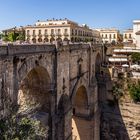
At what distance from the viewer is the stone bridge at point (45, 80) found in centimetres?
1129

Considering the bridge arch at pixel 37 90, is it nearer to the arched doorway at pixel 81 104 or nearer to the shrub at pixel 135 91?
the arched doorway at pixel 81 104

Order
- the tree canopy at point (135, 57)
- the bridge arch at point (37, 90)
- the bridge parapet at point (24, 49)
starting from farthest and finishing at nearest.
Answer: the tree canopy at point (135, 57)
the bridge arch at point (37, 90)
the bridge parapet at point (24, 49)

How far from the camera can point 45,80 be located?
15656 millimetres

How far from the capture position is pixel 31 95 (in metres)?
16.2

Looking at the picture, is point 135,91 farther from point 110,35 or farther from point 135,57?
point 110,35

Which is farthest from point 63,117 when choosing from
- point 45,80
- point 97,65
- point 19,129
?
point 97,65

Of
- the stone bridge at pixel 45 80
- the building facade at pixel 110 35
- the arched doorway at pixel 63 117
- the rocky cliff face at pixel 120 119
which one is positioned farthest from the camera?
the building facade at pixel 110 35

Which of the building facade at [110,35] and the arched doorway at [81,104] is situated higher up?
the building facade at [110,35]

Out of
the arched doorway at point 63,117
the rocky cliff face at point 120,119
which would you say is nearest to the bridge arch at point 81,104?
the rocky cliff face at point 120,119

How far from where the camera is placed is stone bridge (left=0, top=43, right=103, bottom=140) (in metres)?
11.3

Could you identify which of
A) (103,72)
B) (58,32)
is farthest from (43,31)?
(103,72)

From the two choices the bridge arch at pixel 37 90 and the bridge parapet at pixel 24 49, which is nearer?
the bridge parapet at pixel 24 49

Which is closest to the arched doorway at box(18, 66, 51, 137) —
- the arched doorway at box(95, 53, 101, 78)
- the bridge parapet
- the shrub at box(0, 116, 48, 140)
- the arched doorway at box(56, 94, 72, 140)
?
the arched doorway at box(56, 94, 72, 140)

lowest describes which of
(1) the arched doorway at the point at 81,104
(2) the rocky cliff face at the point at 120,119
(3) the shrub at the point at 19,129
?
(2) the rocky cliff face at the point at 120,119
